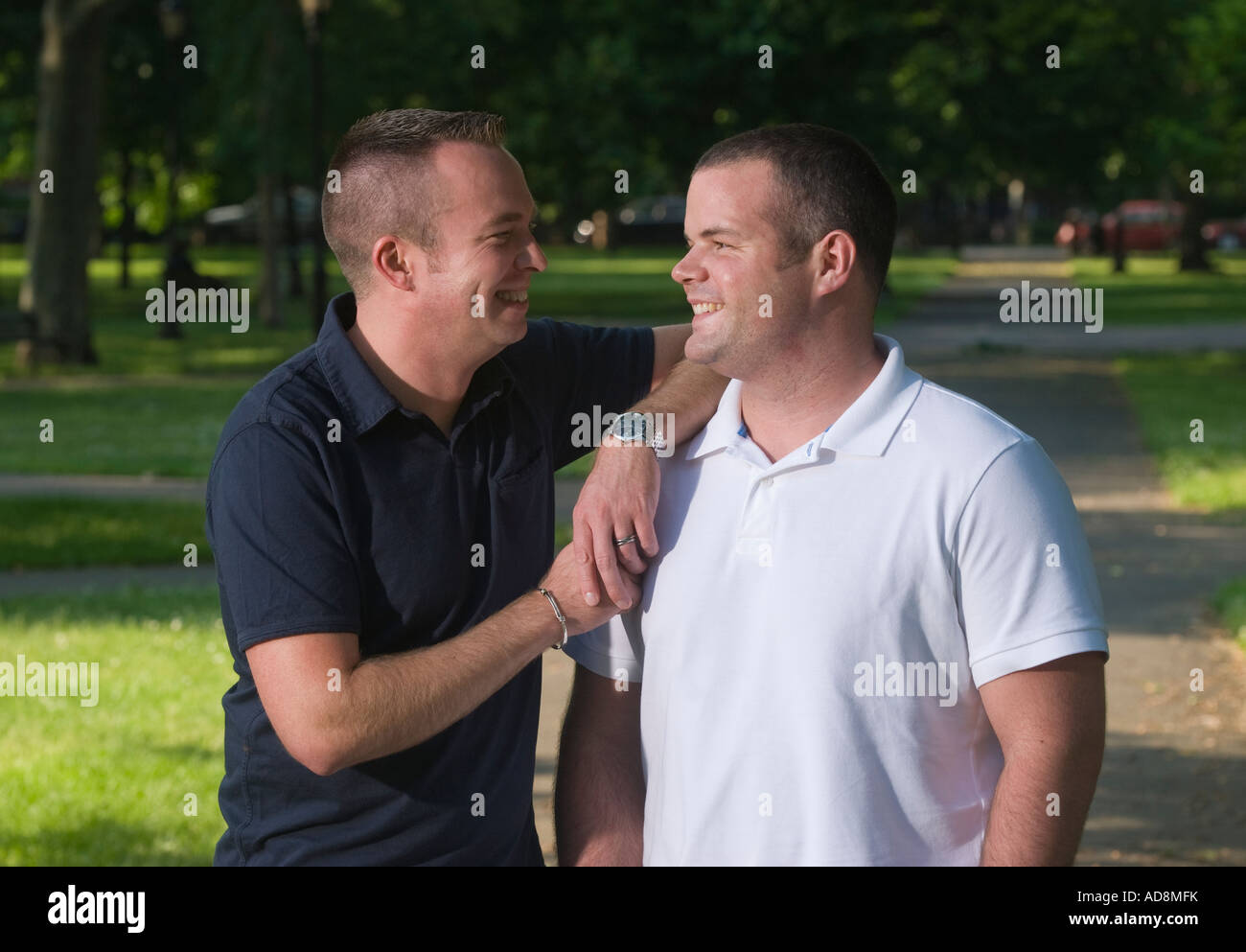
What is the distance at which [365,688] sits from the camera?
2.78m

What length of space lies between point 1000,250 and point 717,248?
76356 mm

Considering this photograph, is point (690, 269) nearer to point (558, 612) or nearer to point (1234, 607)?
point (558, 612)

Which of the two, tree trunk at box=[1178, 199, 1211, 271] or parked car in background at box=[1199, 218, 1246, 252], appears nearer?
tree trunk at box=[1178, 199, 1211, 271]

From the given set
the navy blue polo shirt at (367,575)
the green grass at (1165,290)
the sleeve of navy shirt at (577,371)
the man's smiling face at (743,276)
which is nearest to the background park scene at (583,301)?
the green grass at (1165,290)

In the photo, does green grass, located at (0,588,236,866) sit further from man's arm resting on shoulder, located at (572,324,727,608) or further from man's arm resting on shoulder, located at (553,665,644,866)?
man's arm resting on shoulder, located at (572,324,727,608)

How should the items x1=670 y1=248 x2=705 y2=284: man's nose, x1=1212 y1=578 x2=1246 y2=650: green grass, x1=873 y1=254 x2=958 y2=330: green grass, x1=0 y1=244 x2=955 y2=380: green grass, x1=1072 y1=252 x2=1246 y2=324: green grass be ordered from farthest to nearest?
x1=1072 y1=252 x2=1246 y2=324: green grass → x1=873 y1=254 x2=958 y2=330: green grass → x1=0 y1=244 x2=955 y2=380: green grass → x1=1212 y1=578 x2=1246 y2=650: green grass → x1=670 y1=248 x2=705 y2=284: man's nose

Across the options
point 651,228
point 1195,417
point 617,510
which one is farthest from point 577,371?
point 651,228

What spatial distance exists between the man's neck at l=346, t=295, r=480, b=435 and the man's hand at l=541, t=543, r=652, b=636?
1.26 ft

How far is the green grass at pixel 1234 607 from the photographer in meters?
9.25

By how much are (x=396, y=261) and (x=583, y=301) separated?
36.2 metres

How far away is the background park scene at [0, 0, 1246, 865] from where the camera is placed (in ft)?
24.6

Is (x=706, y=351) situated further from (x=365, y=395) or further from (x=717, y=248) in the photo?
(x=365, y=395)

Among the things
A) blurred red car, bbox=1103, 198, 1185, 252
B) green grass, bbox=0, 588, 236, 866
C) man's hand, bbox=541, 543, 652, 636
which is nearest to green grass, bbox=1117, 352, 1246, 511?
green grass, bbox=0, 588, 236, 866

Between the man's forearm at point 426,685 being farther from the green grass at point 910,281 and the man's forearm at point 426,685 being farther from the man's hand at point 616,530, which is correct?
the green grass at point 910,281
